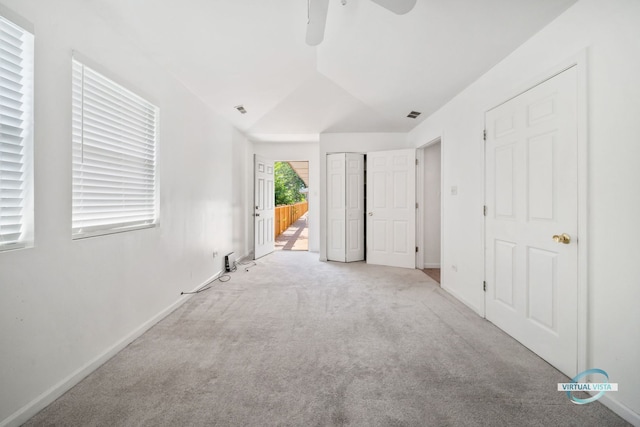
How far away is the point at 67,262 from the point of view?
1681 millimetres

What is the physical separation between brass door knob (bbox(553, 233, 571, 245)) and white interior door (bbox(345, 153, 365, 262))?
11.4ft

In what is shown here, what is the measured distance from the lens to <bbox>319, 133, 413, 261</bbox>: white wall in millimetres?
5105

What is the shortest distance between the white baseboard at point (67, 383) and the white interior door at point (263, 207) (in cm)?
300

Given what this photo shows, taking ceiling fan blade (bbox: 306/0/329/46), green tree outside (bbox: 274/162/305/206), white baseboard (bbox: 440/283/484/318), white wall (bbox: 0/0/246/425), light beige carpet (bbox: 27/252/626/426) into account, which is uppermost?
green tree outside (bbox: 274/162/305/206)

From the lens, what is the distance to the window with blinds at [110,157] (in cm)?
179

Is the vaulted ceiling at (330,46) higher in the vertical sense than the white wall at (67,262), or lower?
higher

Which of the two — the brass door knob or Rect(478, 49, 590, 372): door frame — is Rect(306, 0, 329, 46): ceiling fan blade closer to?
Rect(478, 49, 590, 372): door frame

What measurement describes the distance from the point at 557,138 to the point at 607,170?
42 cm

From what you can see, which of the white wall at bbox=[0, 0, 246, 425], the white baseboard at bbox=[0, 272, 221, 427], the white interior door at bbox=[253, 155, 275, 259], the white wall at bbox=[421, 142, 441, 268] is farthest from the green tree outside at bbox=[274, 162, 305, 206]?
the white baseboard at bbox=[0, 272, 221, 427]

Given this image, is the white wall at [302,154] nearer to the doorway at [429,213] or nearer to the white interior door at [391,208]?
the white interior door at [391,208]

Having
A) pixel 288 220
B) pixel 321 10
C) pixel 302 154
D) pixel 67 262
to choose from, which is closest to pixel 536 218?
pixel 321 10

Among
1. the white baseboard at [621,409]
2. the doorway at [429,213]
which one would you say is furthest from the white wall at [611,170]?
the doorway at [429,213]

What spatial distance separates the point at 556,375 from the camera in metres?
1.78

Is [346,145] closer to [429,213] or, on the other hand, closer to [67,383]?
[429,213]
